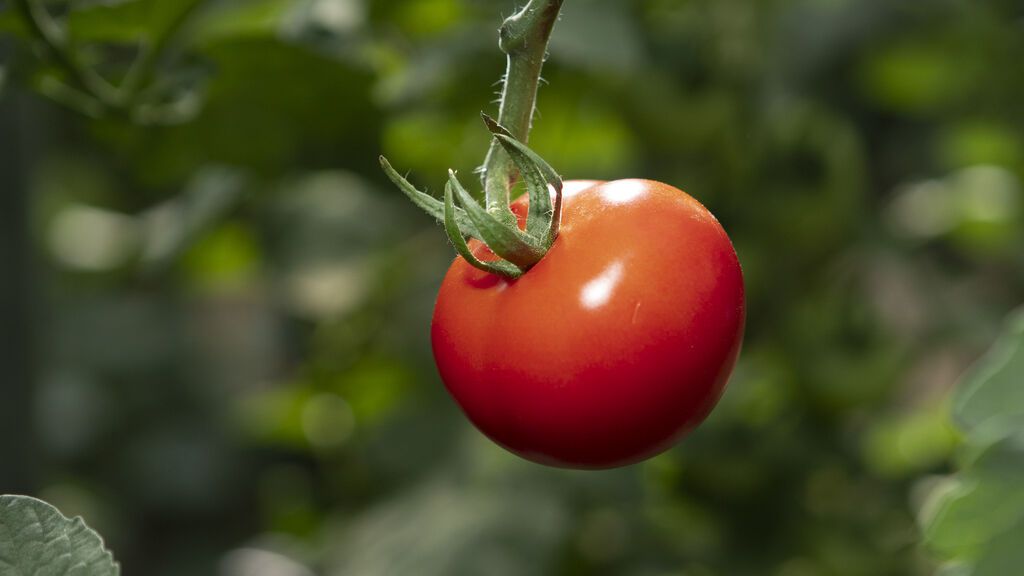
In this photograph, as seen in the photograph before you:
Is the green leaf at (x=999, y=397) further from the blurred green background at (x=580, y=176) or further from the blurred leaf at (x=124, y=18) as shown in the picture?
the blurred leaf at (x=124, y=18)

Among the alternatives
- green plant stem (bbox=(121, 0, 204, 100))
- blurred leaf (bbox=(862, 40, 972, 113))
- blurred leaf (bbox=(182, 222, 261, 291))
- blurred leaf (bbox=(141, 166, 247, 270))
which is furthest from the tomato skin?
blurred leaf (bbox=(862, 40, 972, 113))

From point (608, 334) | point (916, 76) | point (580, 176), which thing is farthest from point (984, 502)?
point (916, 76)

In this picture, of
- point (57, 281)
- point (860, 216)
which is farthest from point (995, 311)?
point (57, 281)

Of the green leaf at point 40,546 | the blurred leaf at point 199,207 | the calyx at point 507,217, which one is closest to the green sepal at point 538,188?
the calyx at point 507,217

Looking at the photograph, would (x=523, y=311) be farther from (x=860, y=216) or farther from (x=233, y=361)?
(x=233, y=361)

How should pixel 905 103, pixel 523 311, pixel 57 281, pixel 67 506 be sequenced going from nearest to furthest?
pixel 523 311 < pixel 905 103 < pixel 67 506 < pixel 57 281

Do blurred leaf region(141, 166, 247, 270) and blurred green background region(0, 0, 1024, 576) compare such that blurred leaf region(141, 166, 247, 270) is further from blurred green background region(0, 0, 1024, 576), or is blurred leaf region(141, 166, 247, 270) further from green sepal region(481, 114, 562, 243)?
green sepal region(481, 114, 562, 243)
